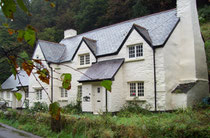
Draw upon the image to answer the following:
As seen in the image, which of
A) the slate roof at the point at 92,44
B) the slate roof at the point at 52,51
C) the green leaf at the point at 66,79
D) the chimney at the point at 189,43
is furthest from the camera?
the slate roof at the point at 52,51

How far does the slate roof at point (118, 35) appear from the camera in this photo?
17.0 metres

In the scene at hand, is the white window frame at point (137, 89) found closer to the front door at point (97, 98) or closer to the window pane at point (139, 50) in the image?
the window pane at point (139, 50)

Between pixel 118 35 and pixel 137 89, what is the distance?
5670 millimetres

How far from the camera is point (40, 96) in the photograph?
2322cm

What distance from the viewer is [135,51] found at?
672 inches

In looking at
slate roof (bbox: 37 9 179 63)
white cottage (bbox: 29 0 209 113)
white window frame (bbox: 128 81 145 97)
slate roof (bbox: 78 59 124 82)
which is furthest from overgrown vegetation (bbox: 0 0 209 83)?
white window frame (bbox: 128 81 145 97)

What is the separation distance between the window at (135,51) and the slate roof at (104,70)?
0.93 metres

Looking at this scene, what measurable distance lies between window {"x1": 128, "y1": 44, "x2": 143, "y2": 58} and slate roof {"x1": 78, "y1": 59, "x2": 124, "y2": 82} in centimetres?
93

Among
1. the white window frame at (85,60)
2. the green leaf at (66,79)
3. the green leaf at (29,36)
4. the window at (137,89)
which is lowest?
the window at (137,89)

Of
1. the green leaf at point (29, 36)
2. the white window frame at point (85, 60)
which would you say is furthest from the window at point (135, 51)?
the green leaf at point (29, 36)

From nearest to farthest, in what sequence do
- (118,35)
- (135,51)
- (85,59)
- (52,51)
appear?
(135,51), (118,35), (85,59), (52,51)

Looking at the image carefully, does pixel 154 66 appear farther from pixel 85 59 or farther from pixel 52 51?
pixel 52 51

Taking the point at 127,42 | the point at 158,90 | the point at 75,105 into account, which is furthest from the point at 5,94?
the point at 158,90

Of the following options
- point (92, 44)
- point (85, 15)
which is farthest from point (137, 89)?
point (85, 15)
